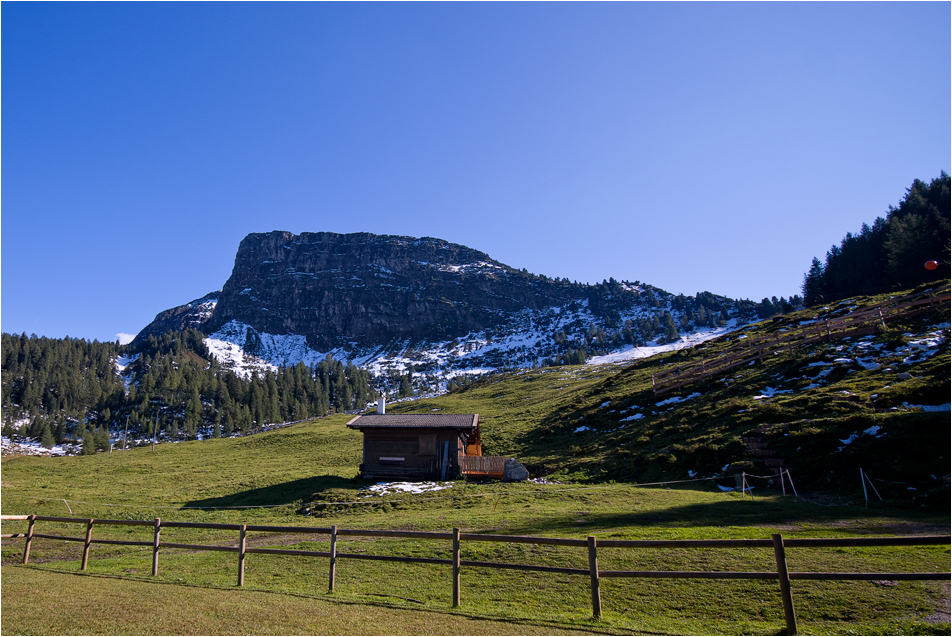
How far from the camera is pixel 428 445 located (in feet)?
119

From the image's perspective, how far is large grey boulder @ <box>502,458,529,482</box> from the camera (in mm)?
33094

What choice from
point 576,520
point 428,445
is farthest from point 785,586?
point 428,445

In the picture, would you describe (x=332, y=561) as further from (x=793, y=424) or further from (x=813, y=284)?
(x=813, y=284)

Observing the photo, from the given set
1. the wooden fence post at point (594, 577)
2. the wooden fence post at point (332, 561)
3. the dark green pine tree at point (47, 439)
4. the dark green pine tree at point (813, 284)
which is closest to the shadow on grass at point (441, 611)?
the wooden fence post at point (594, 577)

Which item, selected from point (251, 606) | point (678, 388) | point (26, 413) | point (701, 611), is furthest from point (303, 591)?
point (26, 413)

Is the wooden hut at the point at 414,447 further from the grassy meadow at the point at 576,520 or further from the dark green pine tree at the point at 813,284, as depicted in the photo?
the dark green pine tree at the point at 813,284

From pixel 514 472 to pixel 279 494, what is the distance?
15.9 m

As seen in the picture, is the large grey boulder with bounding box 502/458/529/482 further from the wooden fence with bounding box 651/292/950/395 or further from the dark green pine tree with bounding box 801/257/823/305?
the dark green pine tree with bounding box 801/257/823/305

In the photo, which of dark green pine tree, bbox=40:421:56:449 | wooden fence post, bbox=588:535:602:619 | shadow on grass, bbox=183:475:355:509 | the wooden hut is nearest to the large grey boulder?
the wooden hut

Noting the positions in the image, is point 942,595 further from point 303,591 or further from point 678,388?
point 678,388

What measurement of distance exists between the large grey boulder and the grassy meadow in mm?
1910

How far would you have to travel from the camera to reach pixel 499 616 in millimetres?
9500

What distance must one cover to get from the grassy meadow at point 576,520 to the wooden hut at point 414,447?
109 inches

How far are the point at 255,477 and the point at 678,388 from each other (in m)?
40.0
